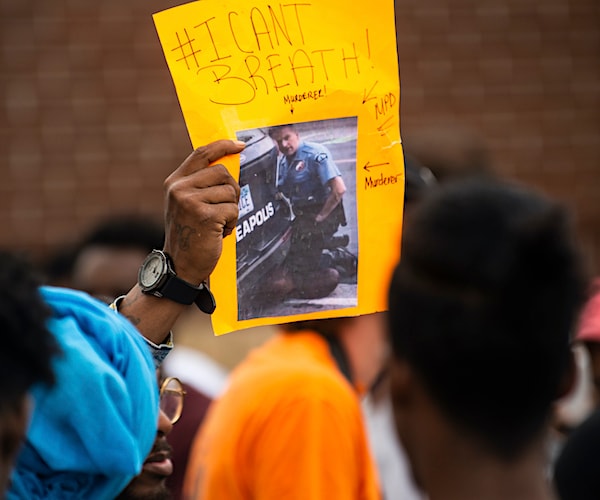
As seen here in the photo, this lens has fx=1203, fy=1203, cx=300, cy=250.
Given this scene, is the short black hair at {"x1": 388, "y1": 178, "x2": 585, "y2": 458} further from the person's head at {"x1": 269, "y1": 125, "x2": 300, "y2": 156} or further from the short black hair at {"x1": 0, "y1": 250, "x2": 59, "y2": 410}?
the person's head at {"x1": 269, "y1": 125, "x2": 300, "y2": 156}

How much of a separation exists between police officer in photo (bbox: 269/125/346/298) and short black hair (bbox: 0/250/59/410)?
0.75 m

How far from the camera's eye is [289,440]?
3354mm

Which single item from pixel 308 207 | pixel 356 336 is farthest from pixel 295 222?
pixel 356 336

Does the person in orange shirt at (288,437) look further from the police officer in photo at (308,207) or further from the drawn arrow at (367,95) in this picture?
the drawn arrow at (367,95)

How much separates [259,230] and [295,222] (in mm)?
77

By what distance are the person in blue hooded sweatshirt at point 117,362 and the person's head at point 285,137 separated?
0.09 meters

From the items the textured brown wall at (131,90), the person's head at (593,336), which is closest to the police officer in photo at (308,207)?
the person's head at (593,336)

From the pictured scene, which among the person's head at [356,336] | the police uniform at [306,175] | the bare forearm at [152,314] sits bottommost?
the person's head at [356,336]

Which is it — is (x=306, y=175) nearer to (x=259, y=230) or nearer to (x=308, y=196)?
(x=308, y=196)

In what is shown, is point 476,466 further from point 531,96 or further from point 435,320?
point 531,96

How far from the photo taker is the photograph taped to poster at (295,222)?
2477mm

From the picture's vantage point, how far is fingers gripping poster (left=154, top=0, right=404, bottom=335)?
8.00 ft

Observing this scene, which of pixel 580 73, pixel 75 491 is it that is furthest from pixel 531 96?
pixel 75 491

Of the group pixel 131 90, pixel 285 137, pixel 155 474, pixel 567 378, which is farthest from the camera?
pixel 131 90
